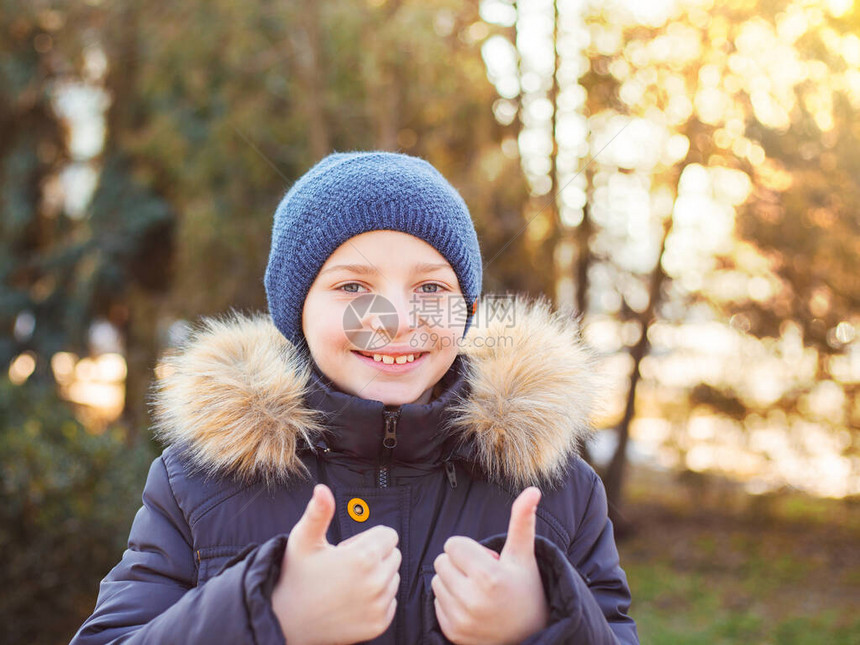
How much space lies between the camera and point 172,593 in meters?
1.46

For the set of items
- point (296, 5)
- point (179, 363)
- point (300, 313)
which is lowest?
point (179, 363)

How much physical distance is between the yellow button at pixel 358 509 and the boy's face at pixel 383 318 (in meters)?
0.22

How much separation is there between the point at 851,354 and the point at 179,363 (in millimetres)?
6333

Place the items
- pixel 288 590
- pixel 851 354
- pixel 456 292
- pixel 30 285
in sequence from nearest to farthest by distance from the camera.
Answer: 1. pixel 288 590
2. pixel 456 292
3. pixel 851 354
4. pixel 30 285

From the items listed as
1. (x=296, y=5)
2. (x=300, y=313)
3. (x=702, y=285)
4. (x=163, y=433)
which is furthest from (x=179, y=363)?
(x=702, y=285)

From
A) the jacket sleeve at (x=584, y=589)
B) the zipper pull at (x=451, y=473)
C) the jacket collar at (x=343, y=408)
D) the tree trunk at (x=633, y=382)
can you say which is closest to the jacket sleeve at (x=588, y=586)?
the jacket sleeve at (x=584, y=589)

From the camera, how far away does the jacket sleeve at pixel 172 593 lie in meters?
1.19

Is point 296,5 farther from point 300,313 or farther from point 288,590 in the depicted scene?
point 288,590

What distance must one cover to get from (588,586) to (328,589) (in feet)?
2.12

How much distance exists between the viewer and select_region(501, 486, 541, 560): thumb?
123 centimetres

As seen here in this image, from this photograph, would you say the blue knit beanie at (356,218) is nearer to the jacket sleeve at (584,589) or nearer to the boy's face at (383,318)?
the boy's face at (383,318)

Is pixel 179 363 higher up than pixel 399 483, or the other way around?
pixel 179 363

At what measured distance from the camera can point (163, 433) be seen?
1.79 m

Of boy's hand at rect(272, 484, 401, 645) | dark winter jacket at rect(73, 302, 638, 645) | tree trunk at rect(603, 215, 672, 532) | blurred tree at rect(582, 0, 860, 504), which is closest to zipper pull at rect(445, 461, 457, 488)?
dark winter jacket at rect(73, 302, 638, 645)
